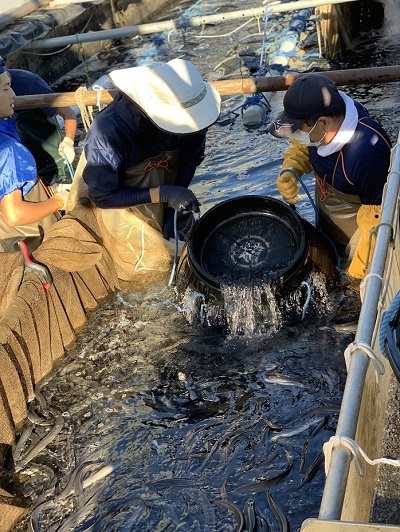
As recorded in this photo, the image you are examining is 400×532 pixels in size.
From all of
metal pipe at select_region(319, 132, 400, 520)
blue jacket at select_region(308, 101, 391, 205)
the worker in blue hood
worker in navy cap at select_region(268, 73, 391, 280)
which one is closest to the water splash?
worker in navy cap at select_region(268, 73, 391, 280)

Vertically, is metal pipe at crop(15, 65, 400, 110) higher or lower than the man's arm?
higher

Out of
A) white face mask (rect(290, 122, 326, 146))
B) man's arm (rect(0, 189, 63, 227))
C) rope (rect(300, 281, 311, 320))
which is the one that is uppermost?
white face mask (rect(290, 122, 326, 146))

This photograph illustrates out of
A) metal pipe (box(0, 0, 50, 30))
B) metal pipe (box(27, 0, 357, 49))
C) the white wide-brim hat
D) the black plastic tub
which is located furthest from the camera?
metal pipe (box(0, 0, 50, 30))

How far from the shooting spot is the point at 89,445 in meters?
5.14

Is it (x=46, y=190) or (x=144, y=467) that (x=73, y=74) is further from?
(x=144, y=467)

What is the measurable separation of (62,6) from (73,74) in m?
1.29

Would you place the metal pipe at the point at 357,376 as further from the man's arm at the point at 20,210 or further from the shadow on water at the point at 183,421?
the man's arm at the point at 20,210

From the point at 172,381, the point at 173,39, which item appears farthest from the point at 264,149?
the point at 173,39

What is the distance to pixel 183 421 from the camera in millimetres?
5234

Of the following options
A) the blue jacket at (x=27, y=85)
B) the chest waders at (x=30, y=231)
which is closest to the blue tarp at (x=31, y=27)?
the blue jacket at (x=27, y=85)

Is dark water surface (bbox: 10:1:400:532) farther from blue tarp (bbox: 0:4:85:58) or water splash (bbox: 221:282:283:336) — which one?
blue tarp (bbox: 0:4:85:58)

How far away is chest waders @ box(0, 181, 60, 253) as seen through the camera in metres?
6.23

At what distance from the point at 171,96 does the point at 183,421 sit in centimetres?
243

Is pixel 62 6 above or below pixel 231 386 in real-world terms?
above
